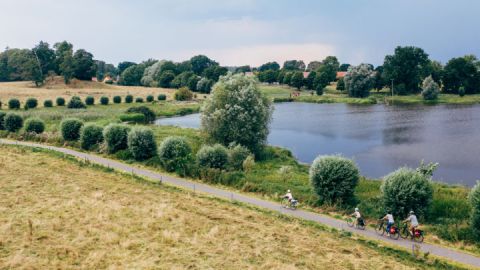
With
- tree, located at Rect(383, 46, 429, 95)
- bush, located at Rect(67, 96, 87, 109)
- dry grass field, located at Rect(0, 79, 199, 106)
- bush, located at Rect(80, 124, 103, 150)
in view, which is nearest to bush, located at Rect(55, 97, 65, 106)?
bush, located at Rect(67, 96, 87, 109)

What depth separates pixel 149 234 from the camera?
2156 centimetres

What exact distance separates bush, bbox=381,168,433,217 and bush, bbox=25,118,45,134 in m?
44.3

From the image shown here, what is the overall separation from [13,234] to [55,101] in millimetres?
78757

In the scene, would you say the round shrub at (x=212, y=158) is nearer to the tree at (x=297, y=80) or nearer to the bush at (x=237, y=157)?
the bush at (x=237, y=157)

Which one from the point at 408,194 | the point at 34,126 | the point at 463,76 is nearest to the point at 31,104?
the point at 34,126

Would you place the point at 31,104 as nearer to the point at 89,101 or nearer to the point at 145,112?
the point at 89,101

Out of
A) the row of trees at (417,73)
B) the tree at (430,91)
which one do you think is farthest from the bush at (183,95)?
the tree at (430,91)

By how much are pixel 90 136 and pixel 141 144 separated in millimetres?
8989

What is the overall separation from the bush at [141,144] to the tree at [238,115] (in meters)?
8.10

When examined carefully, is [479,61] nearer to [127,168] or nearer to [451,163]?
[451,163]

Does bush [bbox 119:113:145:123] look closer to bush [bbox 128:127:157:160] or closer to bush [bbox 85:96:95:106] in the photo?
bush [bbox 85:96:95:106]

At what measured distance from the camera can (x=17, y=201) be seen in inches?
1025

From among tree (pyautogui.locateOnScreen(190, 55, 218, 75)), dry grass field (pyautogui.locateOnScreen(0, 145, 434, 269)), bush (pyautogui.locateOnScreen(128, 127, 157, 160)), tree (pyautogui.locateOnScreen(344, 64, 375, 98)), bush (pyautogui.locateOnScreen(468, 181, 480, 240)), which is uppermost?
tree (pyautogui.locateOnScreen(190, 55, 218, 75))

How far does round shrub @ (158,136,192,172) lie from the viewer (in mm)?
35094
